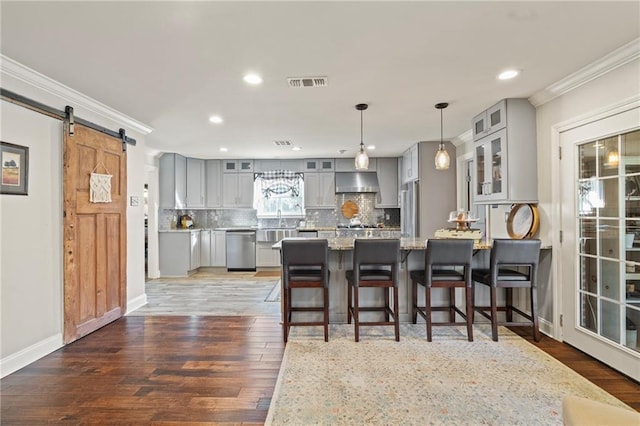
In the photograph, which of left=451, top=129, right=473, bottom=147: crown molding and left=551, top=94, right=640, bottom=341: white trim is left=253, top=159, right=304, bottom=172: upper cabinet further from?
left=551, top=94, right=640, bottom=341: white trim

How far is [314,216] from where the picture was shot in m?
6.95

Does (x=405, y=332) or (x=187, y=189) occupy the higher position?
(x=187, y=189)

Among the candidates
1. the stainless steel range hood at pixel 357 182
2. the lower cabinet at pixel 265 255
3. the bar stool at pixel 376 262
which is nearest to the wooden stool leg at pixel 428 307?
the bar stool at pixel 376 262

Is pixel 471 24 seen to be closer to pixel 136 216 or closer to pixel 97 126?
pixel 97 126

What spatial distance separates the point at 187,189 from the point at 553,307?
619 cm

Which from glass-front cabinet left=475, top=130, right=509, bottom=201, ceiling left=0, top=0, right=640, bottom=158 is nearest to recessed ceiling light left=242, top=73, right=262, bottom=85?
ceiling left=0, top=0, right=640, bottom=158

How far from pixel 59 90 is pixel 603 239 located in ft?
15.5

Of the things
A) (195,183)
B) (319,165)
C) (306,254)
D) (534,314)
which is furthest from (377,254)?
(195,183)

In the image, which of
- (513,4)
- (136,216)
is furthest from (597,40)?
(136,216)

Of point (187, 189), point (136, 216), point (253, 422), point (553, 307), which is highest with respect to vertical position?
point (187, 189)

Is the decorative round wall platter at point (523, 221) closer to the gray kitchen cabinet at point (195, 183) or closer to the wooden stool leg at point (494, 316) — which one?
the wooden stool leg at point (494, 316)

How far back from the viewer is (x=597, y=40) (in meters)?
2.07

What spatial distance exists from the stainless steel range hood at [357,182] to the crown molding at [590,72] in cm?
351

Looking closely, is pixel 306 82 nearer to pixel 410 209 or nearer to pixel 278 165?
pixel 410 209
